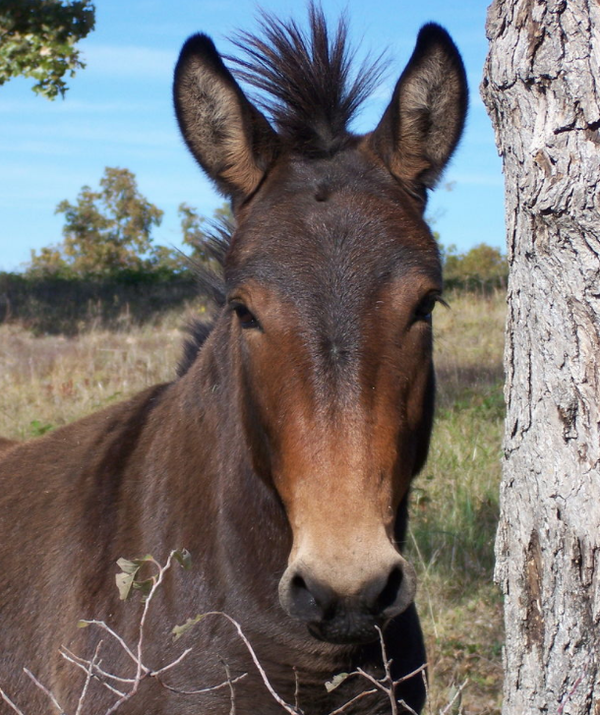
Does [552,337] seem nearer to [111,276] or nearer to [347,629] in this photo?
[347,629]

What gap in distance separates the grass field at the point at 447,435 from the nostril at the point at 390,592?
0.94 ft

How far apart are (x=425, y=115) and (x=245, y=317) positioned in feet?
3.70

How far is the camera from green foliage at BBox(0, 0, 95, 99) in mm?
15961

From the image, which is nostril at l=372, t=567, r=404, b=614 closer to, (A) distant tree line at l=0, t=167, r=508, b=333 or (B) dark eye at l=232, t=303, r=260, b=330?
(B) dark eye at l=232, t=303, r=260, b=330

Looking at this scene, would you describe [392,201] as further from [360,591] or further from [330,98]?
[360,591]

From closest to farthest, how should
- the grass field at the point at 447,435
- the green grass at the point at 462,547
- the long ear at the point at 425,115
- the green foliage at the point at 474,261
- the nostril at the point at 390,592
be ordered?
the nostril at the point at 390,592 → the long ear at the point at 425,115 → the green grass at the point at 462,547 → the grass field at the point at 447,435 → the green foliage at the point at 474,261

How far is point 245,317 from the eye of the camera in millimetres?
2752

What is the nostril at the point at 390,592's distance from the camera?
86.0 inches

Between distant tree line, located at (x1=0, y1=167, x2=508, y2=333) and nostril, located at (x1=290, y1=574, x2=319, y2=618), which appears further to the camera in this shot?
distant tree line, located at (x1=0, y1=167, x2=508, y2=333)

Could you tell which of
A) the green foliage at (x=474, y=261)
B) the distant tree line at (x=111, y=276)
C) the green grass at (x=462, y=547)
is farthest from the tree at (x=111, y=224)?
the green grass at (x=462, y=547)

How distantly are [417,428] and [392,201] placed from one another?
0.83m

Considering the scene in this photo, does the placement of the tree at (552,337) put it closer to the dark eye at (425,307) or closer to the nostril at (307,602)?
the dark eye at (425,307)

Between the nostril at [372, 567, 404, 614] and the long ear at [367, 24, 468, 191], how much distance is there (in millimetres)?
1583

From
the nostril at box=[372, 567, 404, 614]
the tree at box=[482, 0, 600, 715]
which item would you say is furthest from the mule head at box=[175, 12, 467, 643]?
the tree at box=[482, 0, 600, 715]
